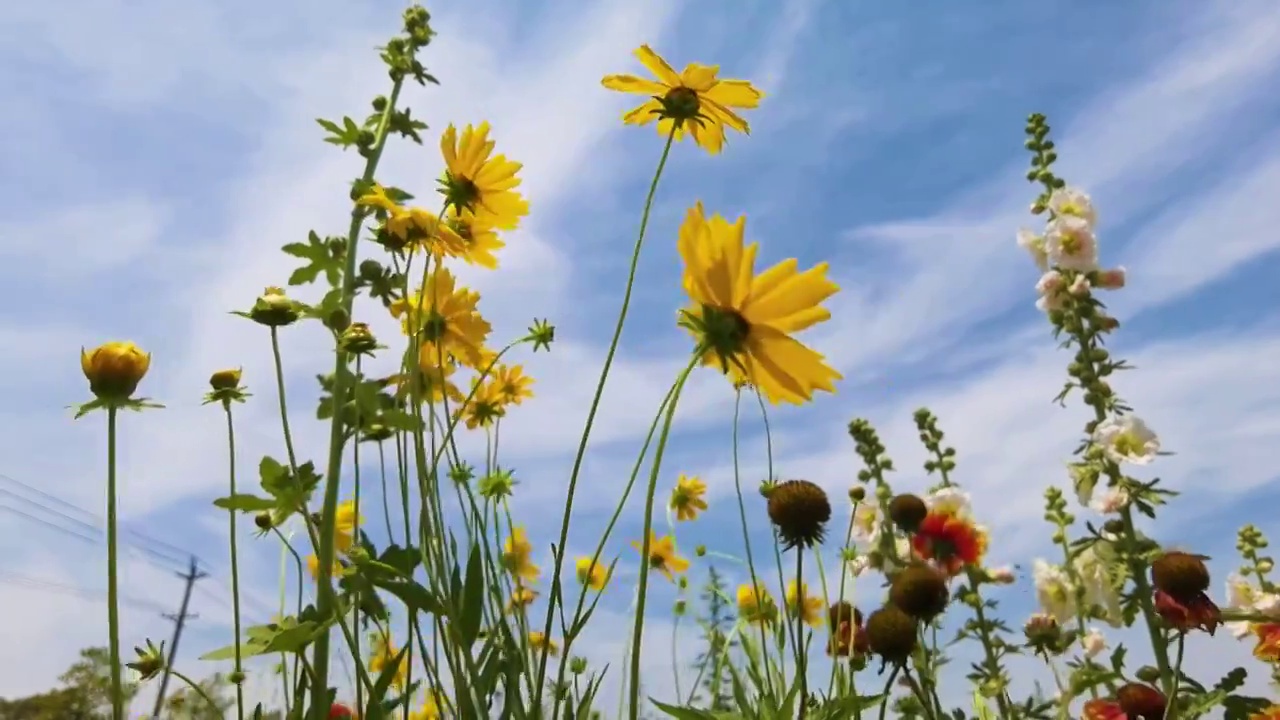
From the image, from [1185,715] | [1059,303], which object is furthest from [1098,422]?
[1185,715]

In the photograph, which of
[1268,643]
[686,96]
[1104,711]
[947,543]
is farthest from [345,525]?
[1268,643]

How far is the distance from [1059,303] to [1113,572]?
107cm

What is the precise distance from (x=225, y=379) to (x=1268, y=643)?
2.31 metres

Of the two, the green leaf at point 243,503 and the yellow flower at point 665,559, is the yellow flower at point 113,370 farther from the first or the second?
the yellow flower at point 665,559

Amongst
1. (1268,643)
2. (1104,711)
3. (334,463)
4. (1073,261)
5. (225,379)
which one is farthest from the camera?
(1073,261)

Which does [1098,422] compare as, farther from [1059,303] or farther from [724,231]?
[724,231]

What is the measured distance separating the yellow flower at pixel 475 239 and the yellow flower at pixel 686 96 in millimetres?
381

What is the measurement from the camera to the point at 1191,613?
5.44 feet

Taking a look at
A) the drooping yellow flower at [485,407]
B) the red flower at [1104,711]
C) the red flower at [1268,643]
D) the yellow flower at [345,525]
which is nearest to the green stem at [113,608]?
the yellow flower at [345,525]

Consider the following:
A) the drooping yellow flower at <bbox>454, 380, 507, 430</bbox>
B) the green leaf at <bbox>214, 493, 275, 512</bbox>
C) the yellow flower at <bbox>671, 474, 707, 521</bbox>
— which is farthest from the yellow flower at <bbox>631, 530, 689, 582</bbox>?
the green leaf at <bbox>214, 493, 275, 512</bbox>

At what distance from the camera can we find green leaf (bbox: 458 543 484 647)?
3.67ft

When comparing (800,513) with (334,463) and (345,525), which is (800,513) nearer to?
(334,463)

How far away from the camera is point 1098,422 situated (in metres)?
3.02

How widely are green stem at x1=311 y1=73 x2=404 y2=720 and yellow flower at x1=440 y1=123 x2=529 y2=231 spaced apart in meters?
0.12
